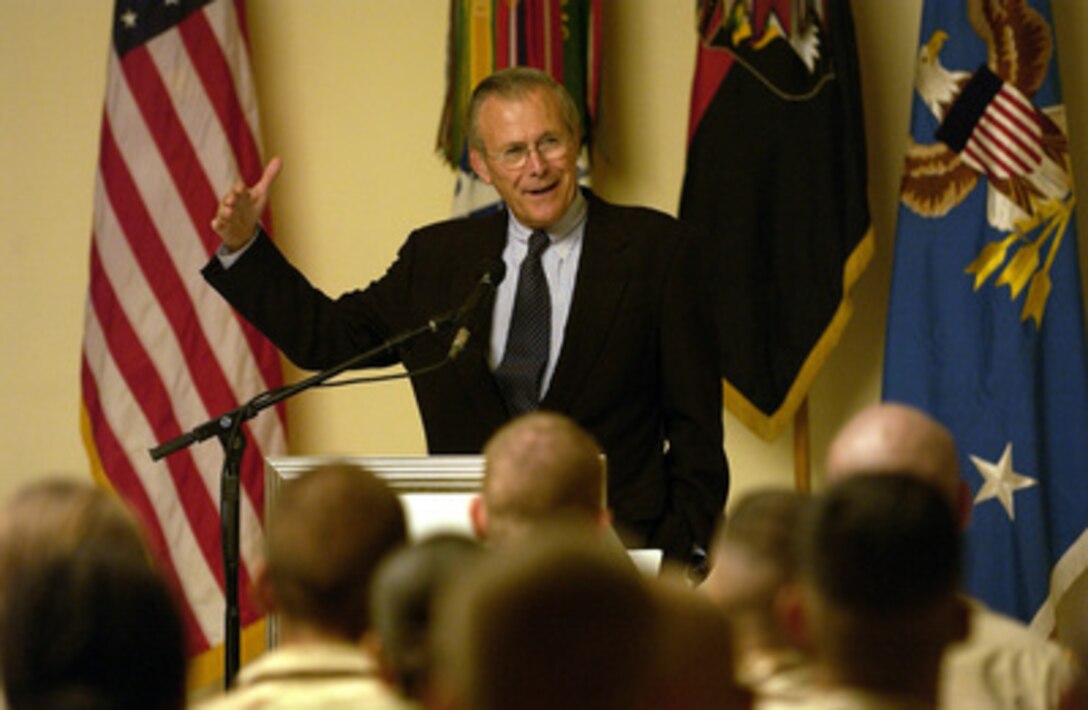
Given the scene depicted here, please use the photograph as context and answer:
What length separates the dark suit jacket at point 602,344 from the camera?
12.3 feet

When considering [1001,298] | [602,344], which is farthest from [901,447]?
[1001,298]

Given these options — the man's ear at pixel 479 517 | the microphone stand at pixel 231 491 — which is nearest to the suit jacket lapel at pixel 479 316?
the microphone stand at pixel 231 491

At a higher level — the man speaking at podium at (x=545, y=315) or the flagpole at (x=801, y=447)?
the man speaking at podium at (x=545, y=315)

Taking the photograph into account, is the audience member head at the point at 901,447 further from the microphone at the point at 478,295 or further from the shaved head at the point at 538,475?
the microphone at the point at 478,295

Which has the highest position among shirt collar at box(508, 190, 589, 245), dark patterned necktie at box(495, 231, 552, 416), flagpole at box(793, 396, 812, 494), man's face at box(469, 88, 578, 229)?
man's face at box(469, 88, 578, 229)

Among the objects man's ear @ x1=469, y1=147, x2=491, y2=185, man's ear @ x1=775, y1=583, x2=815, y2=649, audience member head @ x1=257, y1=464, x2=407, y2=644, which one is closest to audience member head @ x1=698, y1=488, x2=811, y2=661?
man's ear @ x1=775, y1=583, x2=815, y2=649

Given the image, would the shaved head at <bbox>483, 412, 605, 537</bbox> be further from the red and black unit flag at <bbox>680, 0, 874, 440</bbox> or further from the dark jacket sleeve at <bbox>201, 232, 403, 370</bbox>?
the red and black unit flag at <bbox>680, 0, 874, 440</bbox>

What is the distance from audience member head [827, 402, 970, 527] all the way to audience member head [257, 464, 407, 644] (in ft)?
2.49

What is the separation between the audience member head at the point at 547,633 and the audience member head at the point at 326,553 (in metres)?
0.49

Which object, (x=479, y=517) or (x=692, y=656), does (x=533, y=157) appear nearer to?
(x=479, y=517)

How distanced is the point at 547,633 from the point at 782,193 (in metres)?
4.01

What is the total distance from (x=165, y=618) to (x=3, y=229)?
4609 millimetres

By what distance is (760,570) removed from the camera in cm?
179

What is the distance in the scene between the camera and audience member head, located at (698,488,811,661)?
1.74 m
